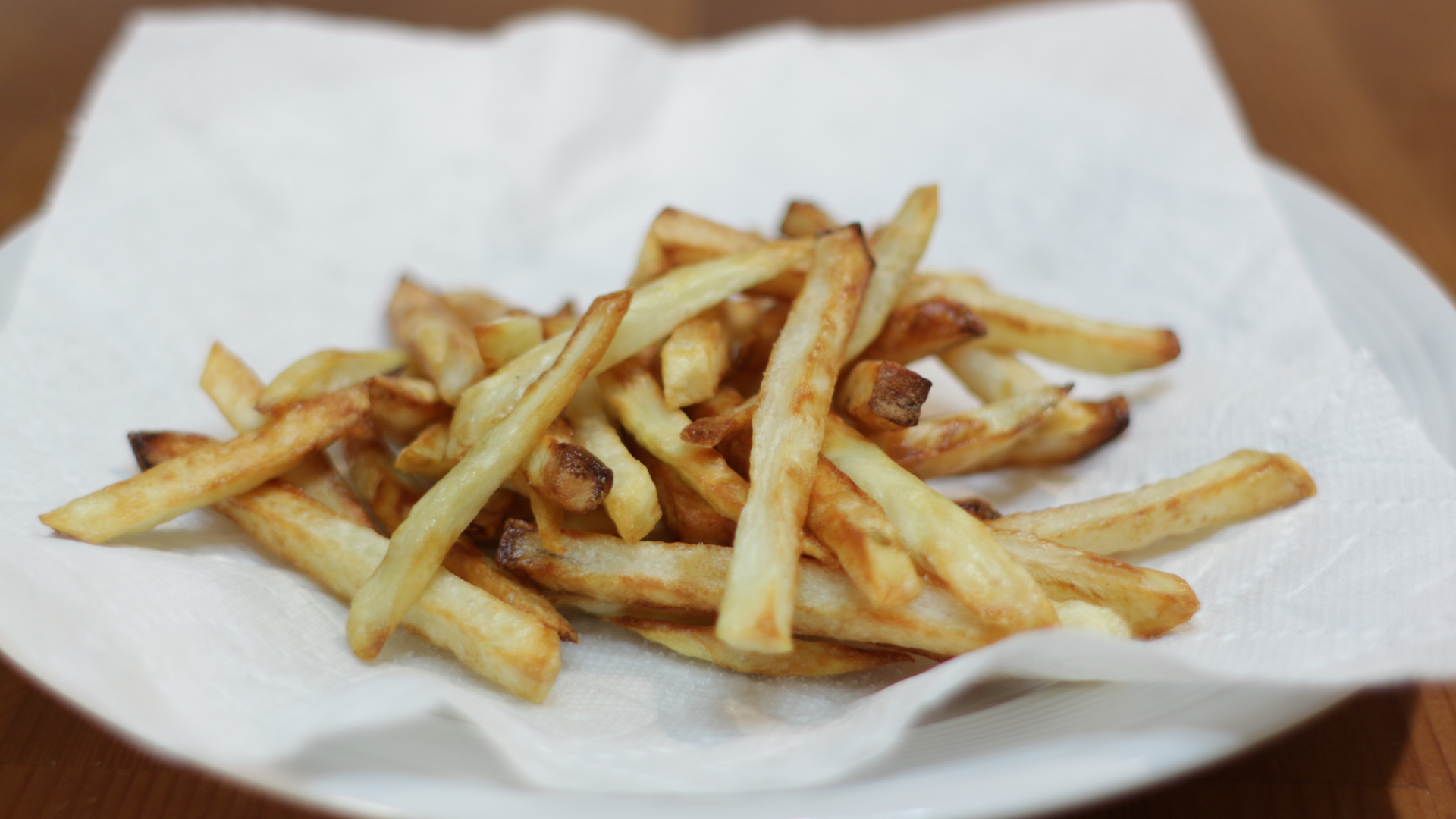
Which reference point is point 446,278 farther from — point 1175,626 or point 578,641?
point 1175,626

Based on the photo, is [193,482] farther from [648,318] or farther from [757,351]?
[757,351]

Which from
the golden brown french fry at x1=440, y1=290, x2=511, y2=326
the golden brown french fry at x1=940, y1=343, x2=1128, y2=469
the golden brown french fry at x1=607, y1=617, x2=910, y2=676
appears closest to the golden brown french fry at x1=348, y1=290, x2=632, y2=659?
the golden brown french fry at x1=607, y1=617, x2=910, y2=676

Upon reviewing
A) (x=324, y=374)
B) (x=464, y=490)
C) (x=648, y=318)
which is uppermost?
(x=324, y=374)

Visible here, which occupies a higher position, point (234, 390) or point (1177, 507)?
point (234, 390)

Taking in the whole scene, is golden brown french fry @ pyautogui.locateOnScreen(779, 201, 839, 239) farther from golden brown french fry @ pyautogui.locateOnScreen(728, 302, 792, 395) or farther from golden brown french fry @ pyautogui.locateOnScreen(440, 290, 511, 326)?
golden brown french fry @ pyautogui.locateOnScreen(440, 290, 511, 326)

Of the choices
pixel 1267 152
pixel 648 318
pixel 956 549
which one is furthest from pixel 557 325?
pixel 1267 152

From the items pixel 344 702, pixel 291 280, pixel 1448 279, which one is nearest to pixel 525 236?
pixel 291 280
